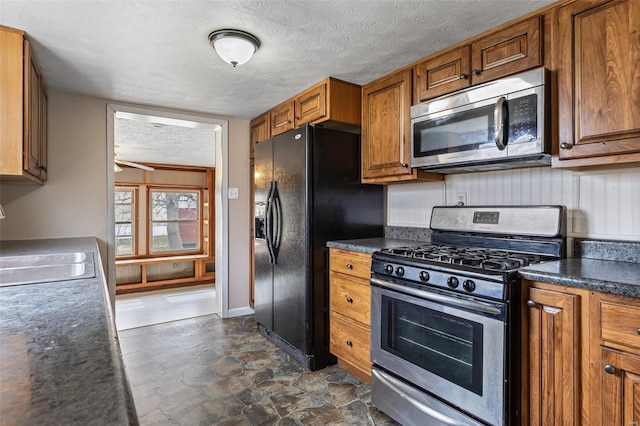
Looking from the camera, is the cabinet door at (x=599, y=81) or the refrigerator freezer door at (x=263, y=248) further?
the refrigerator freezer door at (x=263, y=248)

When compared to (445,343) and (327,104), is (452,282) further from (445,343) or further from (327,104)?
(327,104)

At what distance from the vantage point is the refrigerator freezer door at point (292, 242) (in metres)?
2.69

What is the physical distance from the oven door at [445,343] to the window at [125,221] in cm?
568

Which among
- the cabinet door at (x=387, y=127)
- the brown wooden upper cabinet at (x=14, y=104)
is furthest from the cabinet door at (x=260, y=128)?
the brown wooden upper cabinet at (x=14, y=104)

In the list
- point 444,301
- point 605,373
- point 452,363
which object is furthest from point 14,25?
point 605,373

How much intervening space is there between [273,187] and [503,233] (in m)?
1.84

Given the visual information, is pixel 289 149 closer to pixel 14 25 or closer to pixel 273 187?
pixel 273 187

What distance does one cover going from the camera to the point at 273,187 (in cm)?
307

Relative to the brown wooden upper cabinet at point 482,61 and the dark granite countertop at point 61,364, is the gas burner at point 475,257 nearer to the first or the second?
the brown wooden upper cabinet at point 482,61

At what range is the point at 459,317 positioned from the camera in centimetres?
167

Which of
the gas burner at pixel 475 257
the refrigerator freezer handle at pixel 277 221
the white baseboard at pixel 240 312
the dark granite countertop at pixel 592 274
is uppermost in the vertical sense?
the refrigerator freezer handle at pixel 277 221

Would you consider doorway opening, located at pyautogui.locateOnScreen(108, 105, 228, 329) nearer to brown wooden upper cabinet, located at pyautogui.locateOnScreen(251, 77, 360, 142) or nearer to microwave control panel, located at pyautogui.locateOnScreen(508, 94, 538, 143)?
brown wooden upper cabinet, located at pyautogui.locateOnScreen(251, 77, 360, 142)

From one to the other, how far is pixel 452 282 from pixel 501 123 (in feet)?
2.82

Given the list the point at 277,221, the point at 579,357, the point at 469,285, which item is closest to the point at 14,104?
the point at 277,221
